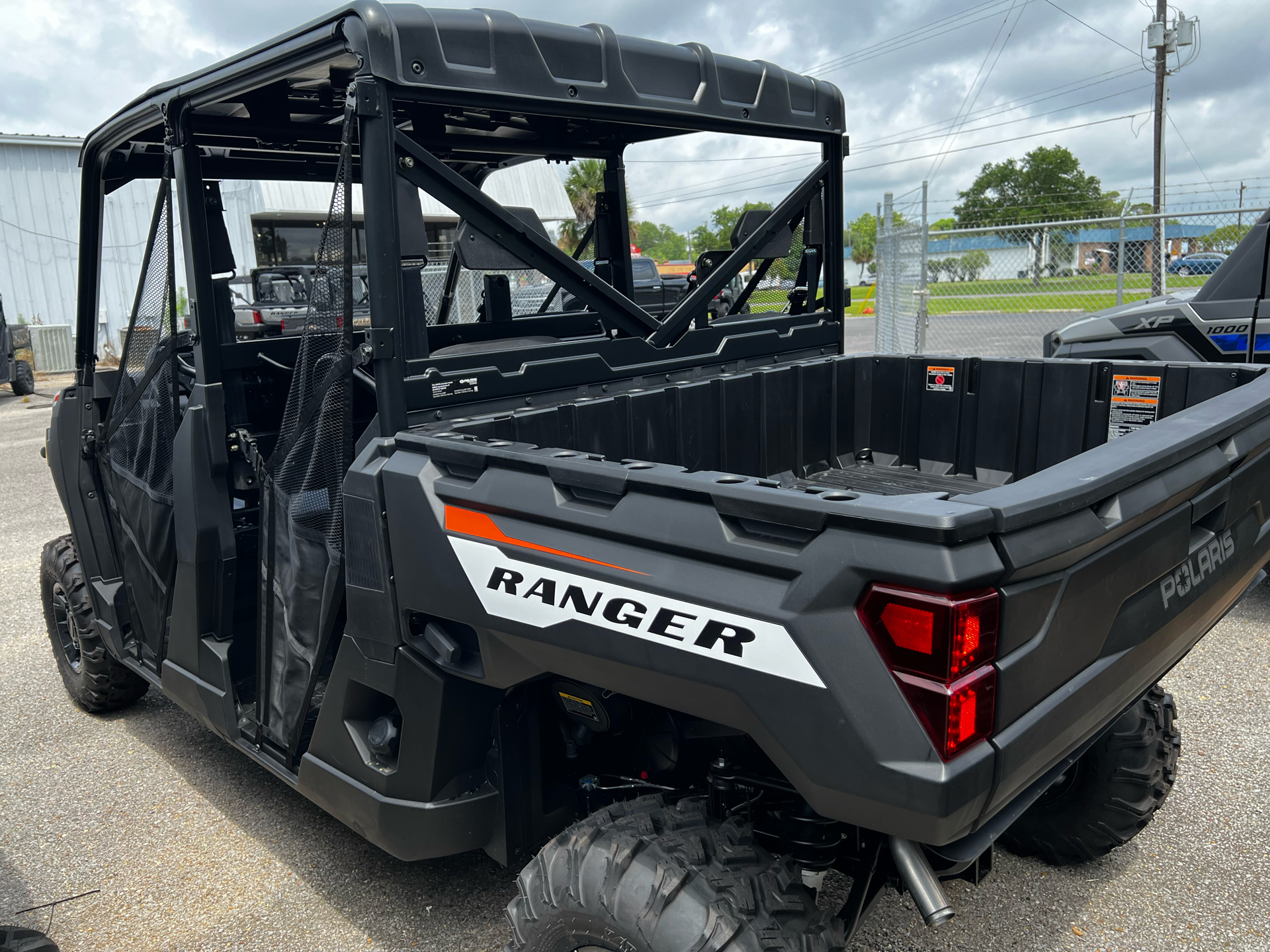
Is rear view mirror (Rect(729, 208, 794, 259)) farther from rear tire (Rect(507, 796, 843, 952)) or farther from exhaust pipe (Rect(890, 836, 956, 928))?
exhaust pipe (Rect(890, 836, 956, 928))

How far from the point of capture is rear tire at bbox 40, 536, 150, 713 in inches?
157

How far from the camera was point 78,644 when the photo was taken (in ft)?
13.3

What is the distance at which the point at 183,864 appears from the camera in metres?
3.11

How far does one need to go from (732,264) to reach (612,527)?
1.56 metres

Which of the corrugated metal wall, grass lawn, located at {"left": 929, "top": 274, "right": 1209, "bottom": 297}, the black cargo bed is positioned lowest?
the black cargo bed

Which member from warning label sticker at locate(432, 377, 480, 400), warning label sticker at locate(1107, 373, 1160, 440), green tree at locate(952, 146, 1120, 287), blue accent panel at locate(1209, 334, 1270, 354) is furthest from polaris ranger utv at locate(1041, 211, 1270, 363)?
green tree at locate(952, 146, 1120, 287)

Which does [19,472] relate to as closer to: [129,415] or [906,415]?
[129,415]

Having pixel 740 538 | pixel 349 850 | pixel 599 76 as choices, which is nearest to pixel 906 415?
pixel 599 76

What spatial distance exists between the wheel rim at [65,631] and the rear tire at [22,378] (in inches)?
601

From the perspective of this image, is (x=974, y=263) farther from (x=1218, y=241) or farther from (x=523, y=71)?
(x=523, y=71)

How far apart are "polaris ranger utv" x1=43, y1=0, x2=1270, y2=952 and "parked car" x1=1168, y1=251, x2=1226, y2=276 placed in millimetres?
10820

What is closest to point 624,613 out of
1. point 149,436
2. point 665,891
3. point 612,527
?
point 612,527

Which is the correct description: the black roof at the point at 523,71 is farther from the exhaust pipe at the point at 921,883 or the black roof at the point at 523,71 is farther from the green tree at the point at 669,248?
the green tree at the point at 669,248

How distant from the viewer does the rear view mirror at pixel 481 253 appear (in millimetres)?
2549
